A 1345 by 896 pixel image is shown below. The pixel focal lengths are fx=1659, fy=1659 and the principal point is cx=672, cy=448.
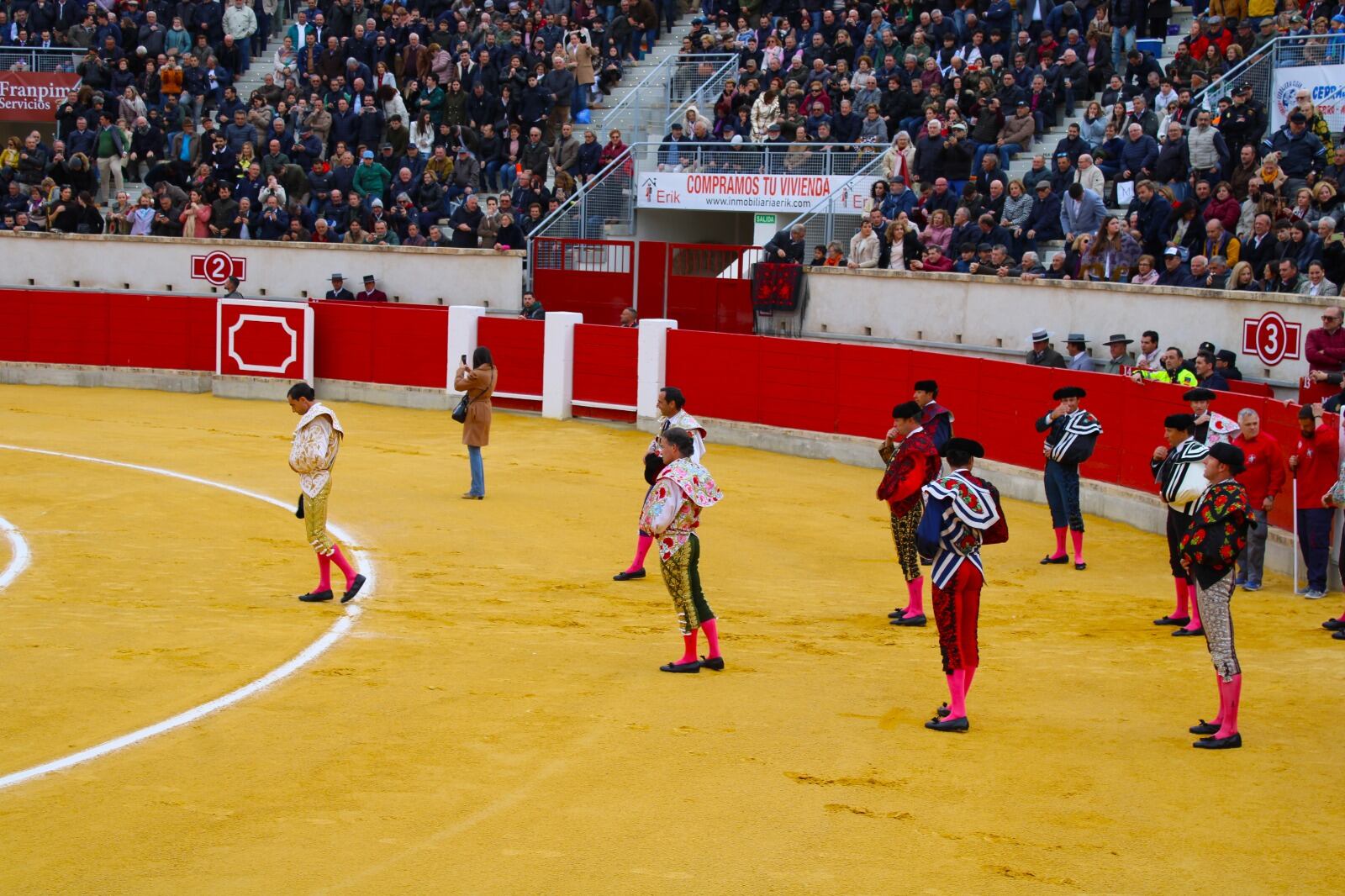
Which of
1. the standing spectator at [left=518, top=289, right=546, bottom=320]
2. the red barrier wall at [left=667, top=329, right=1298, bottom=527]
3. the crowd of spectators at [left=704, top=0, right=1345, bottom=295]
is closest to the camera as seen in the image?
the red barrier wall at [left=667, top=329, right=1298, bottom=527]

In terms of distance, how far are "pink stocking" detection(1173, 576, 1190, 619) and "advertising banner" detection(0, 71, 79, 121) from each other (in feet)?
87.0

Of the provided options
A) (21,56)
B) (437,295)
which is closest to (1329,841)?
(437,295)

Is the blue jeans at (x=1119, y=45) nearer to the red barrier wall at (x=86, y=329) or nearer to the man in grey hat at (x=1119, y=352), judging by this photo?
the man in grey hat at (x=1119, y=352)

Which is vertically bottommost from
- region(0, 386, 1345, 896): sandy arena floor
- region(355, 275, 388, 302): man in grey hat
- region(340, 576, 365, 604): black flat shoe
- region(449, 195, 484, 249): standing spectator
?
region(0, 386, 1345, 896): sandy arena floor

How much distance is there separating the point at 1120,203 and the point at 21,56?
72.9 ft

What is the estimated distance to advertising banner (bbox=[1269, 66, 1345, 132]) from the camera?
20.7 metres

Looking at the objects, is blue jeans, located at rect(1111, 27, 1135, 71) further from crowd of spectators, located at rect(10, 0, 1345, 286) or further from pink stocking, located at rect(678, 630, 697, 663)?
pink stocking, located at rect(678, 630, 697, 663)

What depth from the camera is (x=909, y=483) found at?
11047 millimetres

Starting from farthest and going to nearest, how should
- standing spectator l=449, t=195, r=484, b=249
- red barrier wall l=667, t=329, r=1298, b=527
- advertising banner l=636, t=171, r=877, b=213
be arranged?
standing spectator l=449, t=195, r=484, b=249 < advertising banner l=636, t=171, r=877, b=213 < red barrier wall l=667, t=329, r=1298, b=527

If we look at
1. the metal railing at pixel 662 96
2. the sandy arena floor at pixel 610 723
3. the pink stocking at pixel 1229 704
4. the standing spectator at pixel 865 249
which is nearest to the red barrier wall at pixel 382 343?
the metal railing at pixel 662 96

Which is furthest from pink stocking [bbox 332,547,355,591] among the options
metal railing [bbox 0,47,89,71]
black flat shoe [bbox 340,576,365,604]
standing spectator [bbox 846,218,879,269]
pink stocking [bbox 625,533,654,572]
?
metal railing [bbox 0,47,89,71]

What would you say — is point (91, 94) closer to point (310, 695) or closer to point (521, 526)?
point (521, 526)

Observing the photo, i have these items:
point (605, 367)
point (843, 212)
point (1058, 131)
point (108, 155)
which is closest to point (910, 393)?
point (605, 367)

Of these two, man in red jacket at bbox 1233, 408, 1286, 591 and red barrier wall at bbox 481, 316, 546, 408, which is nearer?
man in red jacket at bbox 1233, 408, 1286, 591
